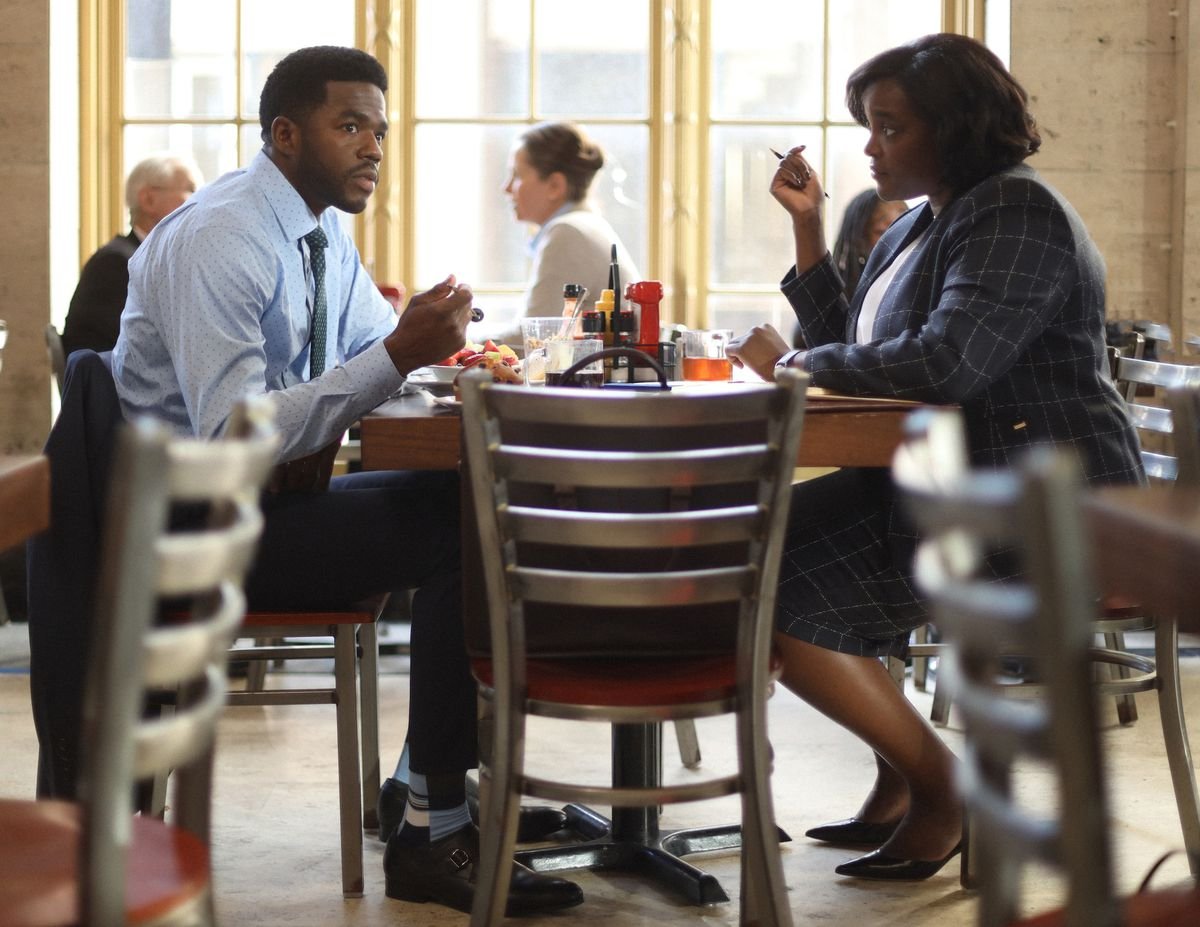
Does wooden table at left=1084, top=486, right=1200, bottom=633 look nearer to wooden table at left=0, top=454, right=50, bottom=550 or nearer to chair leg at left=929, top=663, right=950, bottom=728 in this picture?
wooden table at left=0, top=454, right=50, bottom=550

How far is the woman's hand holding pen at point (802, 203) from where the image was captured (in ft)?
9.50

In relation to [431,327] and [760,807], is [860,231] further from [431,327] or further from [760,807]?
[760,807]

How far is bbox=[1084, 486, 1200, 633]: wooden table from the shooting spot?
1.14 meters

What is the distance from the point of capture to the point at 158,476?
3.22ft

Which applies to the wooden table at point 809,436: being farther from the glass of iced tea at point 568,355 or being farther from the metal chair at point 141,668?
the metal chair at point 141,668

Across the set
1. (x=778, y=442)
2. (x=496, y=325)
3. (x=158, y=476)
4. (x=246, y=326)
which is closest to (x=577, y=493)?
(x=778, y=442)

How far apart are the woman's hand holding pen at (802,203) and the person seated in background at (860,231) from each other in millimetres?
981

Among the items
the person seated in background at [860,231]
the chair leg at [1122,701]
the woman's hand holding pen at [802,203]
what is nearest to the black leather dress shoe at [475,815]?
the woman's hand holding pen at [802,203]

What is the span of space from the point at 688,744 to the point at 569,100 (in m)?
2.70

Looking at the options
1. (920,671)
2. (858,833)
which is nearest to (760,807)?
(858,833)

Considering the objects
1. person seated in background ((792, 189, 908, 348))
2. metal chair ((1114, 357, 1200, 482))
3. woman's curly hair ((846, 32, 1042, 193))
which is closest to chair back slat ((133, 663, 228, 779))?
woman's curly hair ((846, 32, 1042, 193))

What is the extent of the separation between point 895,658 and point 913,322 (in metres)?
0.61

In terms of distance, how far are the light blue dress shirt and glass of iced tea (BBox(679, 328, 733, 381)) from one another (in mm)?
578

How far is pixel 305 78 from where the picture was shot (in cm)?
266
